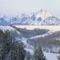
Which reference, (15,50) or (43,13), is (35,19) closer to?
(43,13)

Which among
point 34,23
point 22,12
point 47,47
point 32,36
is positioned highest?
point 22,12

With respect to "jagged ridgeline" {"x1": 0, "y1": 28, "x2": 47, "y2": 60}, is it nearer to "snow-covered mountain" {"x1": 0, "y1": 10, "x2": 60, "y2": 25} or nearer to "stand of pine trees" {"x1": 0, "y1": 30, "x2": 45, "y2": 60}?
"stand of pine trees" {"x1": 0, "y1": 30, "x2": 45, "y2": 60}

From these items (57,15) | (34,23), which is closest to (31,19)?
(34,23)

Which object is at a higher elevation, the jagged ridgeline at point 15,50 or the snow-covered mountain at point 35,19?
the snow-covered mountain at point 35,19

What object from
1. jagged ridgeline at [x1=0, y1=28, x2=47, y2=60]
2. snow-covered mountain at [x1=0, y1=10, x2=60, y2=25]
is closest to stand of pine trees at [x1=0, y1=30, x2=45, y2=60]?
jagged ridgeline at [x1=0, y1=28, x2=47, y2=60]

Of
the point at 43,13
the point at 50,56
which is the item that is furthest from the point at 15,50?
the point at 43,13

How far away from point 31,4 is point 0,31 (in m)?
0.44

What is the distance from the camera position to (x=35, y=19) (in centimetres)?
155

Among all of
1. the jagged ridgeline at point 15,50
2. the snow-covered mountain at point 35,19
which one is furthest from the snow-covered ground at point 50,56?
the snow-covered mountain at point 35,19

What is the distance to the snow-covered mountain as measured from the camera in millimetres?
1535

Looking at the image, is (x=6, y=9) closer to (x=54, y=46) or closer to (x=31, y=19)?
(x=31, y=19)

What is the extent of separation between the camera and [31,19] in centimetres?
155

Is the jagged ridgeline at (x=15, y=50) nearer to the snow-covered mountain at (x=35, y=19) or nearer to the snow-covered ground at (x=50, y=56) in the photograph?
the snow-covered ground at (x=50, y=56)

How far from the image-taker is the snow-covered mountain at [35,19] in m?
1.54
